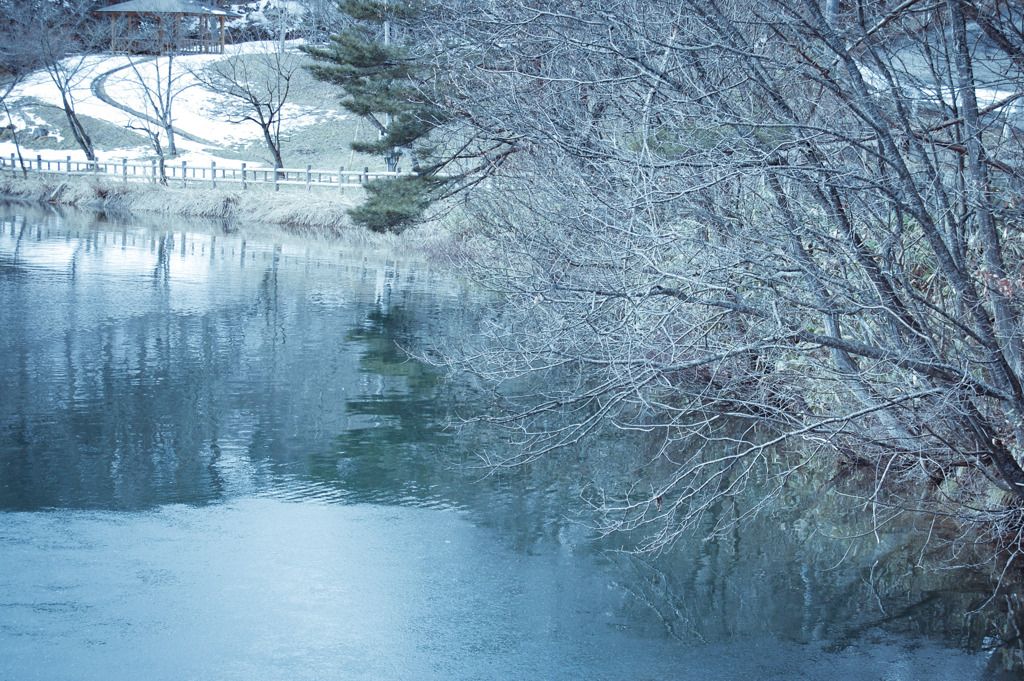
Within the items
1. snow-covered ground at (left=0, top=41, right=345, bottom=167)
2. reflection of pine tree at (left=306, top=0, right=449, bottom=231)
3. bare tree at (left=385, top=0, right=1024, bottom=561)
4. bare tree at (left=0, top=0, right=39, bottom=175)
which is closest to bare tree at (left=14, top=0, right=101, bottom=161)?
bare tree at (left=0, top=0, right=39, bottom=175)

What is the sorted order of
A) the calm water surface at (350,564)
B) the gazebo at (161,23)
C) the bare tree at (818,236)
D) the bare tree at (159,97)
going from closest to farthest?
the calm water surface at (350,564) → the bare tree at (818,236) → the bare tree at (159,97) → the gazebo at (161,23)

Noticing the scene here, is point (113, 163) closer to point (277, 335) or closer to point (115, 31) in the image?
point (115, 31)

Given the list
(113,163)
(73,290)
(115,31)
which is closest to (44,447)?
(73,290)

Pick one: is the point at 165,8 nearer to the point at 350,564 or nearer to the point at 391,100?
the point at 391,100

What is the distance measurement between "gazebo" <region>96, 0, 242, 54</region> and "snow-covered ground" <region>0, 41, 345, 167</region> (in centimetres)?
89

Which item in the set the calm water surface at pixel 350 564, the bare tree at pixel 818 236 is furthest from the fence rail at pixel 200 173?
the bare tree at pixel 818 236

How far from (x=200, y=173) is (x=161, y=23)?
1339 cm

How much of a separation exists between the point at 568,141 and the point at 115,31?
5259 centimetres

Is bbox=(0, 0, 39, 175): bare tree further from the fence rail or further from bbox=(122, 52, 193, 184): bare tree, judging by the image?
the fence rail

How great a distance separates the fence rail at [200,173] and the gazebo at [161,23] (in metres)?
10.6

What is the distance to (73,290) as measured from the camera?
16.3 meters

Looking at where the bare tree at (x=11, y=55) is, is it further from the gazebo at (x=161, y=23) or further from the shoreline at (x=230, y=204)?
the shoreline at (x=230, y=204)

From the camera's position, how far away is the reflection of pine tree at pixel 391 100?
52.0 feet

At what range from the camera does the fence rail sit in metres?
32.2
